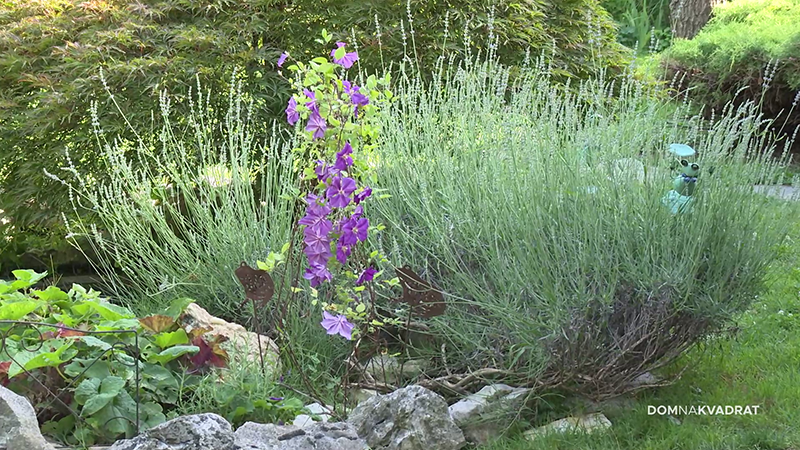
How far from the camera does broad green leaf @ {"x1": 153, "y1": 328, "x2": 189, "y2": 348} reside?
8.84 ft

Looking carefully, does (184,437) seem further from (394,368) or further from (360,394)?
(394,368)

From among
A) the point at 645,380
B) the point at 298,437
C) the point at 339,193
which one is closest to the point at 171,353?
the point at 298,437

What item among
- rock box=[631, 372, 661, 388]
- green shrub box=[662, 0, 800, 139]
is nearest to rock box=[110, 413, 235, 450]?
rock box=[631, 372, 661, 388]

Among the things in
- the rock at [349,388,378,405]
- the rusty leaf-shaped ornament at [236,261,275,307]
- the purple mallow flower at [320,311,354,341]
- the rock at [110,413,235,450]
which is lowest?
the rock at [349,388,378,405]

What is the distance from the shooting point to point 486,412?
266 cm

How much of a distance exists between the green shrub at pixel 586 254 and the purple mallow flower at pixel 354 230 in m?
0.41

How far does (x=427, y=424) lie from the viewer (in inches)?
94.9

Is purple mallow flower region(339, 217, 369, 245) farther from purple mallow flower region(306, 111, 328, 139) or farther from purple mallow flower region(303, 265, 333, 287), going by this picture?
purple mallow flower region(306, 111, 328, 139)

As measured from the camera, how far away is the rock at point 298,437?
2150mm

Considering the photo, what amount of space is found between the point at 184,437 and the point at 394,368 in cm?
107

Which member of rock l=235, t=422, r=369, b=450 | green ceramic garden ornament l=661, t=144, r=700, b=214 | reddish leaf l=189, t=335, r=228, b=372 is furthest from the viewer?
green ceramic garden ornament l=661, t=144, r=700, b=214

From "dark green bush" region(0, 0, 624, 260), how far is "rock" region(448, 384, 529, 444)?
2203 millimetres

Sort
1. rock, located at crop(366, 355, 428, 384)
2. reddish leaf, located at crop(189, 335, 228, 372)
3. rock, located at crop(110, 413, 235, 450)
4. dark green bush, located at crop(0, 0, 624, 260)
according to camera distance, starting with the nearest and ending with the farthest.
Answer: rock, located at crop(110, 413, 235, 450), reddish leaf, located at crop(189, 335, 228, 372), rock, located at crop(366, 355, 428, 384), dark green bush, located at crop(0, 0, 624, 260)

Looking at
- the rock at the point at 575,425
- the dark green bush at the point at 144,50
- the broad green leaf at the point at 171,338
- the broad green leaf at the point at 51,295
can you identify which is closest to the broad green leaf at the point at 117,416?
the broad green leaf at the point at 171,338
